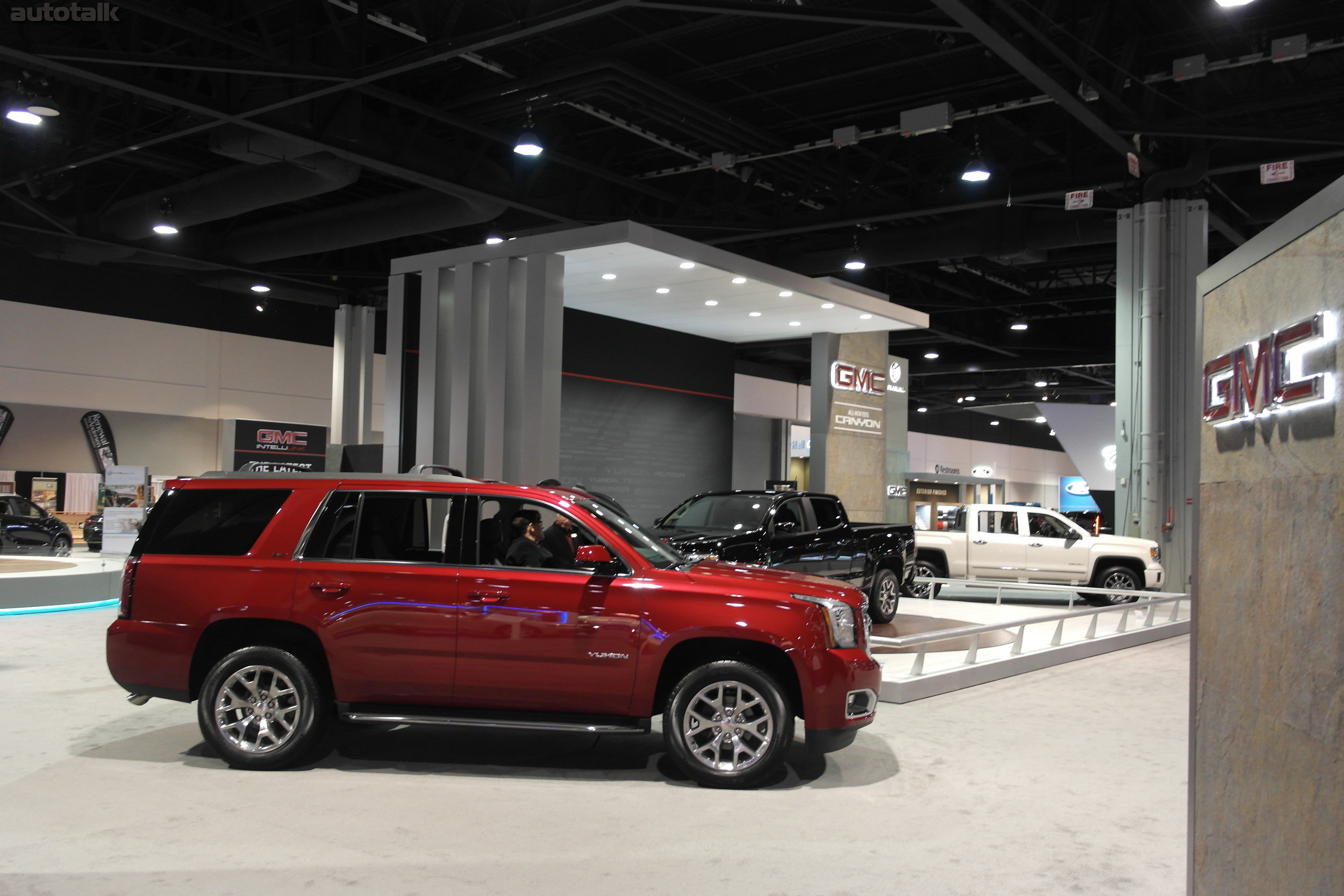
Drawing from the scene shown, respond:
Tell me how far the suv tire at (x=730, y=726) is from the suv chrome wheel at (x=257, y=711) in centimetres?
218

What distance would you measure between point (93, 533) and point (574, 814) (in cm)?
2033

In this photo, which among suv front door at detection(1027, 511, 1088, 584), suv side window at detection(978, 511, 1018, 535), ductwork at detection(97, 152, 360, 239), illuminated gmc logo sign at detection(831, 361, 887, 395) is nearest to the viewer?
ductwork at detection(97, 152, 360, 239)

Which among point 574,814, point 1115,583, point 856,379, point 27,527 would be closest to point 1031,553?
point 1115,583

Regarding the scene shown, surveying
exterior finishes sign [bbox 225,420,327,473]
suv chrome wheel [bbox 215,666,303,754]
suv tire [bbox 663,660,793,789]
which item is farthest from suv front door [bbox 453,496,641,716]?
exterior finishes sign [bbox 225,420,327,473]

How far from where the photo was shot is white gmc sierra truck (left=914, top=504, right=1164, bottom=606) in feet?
54.4

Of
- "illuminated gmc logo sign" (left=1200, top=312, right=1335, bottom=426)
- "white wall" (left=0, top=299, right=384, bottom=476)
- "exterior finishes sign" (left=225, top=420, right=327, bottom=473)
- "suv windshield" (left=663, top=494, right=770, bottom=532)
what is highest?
"white wall" (left=0, top=299, right=384, bottom=476)

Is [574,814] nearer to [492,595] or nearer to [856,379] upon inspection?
[492,595]

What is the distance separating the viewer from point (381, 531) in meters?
6.35

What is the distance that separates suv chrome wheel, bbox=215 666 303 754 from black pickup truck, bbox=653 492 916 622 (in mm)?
4861

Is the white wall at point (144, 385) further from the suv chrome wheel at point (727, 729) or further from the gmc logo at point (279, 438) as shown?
the suv chrome wheel at point (727, 729)

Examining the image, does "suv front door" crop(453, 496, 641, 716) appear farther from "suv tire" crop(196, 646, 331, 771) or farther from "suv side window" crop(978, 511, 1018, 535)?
"suv side window" crop(978, 511, 1018, 535)

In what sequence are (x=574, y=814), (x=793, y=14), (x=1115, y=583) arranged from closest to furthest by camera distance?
(x=574, y=814) → (x=793, y=14) → (x=1115, y=583)

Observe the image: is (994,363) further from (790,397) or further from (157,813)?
(157,813)

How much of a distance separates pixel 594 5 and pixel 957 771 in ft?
27.1
